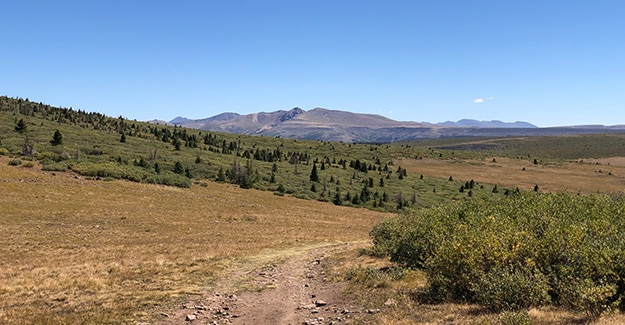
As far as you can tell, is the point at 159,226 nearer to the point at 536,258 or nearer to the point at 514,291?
the point at 536,258

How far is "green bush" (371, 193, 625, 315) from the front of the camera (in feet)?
34.3

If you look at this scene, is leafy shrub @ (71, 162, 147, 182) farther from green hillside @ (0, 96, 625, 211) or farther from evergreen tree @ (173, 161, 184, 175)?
evergreen tree @ (173, 161, 184, 175)

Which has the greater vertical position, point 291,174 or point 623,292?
point 623,292

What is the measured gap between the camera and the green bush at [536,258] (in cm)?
1046

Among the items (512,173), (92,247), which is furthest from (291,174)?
(512,173)

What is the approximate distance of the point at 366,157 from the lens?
173875mm

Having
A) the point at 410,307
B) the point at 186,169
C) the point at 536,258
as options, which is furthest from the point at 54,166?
the point at 536,258

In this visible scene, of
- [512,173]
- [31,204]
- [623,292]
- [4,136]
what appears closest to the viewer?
[623,292]

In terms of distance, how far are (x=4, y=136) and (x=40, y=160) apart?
24.9m

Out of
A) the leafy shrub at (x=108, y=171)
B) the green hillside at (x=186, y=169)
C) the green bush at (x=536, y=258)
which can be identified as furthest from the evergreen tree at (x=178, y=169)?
the green bush at (x=536, y=258)

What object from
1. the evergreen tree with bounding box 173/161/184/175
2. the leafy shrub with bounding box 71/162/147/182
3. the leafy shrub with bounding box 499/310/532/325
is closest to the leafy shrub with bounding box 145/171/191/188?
the leafy shrub with bounding box 71/162/147/182

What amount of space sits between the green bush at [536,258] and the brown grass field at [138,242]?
73cm

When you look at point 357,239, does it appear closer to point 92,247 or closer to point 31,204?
point 92,247

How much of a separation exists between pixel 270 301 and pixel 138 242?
19054 millimetres
